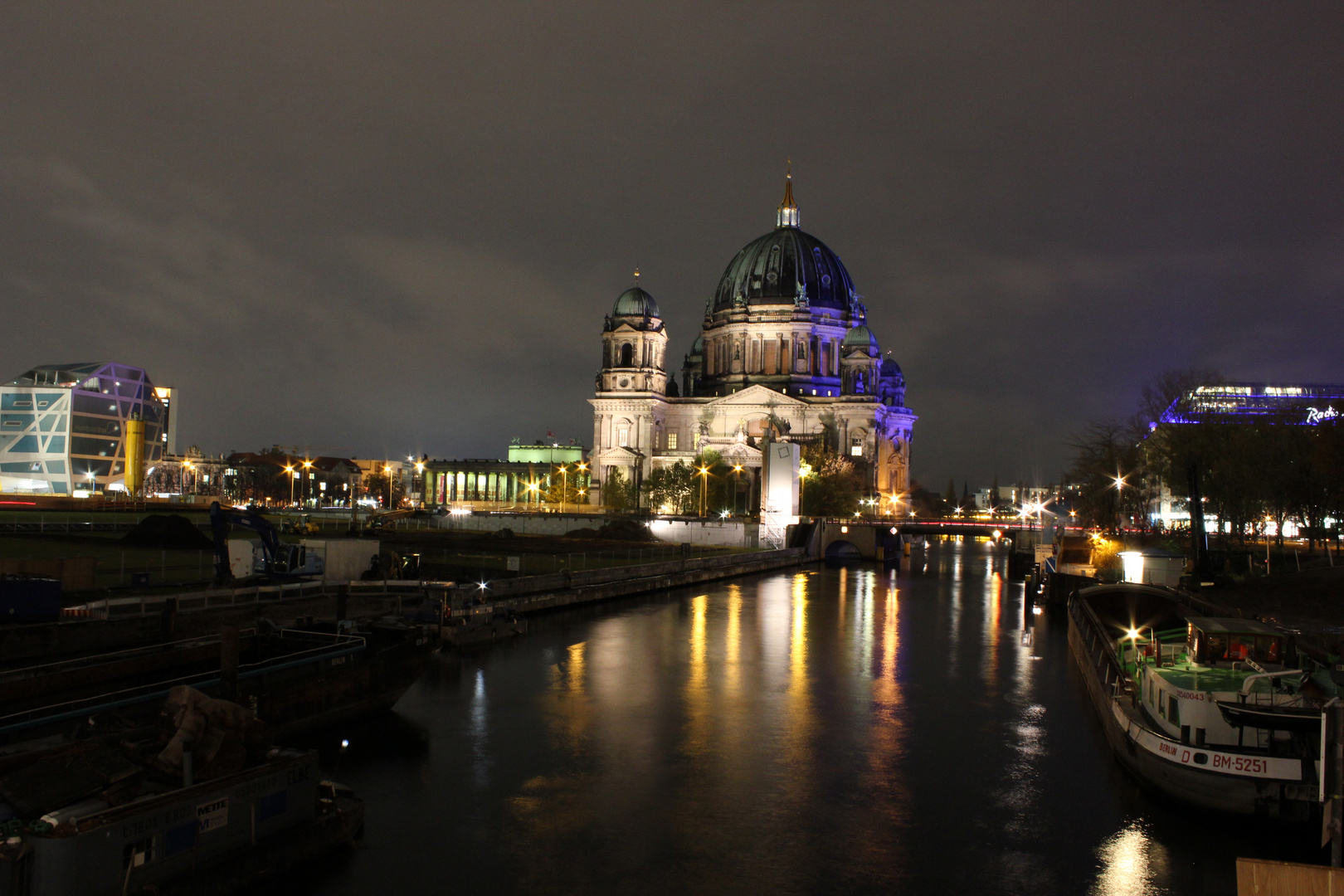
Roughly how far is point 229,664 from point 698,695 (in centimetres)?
1587

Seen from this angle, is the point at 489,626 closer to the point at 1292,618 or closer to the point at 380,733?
the point at 380,733

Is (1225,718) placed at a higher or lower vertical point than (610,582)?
higher

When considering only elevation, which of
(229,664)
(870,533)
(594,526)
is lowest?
(229,664)

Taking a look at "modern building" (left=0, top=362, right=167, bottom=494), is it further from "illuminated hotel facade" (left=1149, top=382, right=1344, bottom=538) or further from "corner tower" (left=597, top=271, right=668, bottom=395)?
"illuminated hotel facade" (left=1149, top=382, right=1344, bottom=538)

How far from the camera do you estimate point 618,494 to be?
124 m

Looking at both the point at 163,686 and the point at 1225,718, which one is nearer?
the point at 1225,718

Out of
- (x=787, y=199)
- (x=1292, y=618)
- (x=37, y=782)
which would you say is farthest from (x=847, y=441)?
(x=37, y=782)

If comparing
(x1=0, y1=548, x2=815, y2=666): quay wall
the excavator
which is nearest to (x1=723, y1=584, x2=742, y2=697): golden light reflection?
(x1=0, y1=548, x2=815, y2=666): quay wall

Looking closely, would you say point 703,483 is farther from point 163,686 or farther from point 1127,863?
point 1127,863

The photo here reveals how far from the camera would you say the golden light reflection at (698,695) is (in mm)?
27203

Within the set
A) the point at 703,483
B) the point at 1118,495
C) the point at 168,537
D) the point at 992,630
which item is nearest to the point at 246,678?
the point at 168,537

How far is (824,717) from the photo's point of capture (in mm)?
30672

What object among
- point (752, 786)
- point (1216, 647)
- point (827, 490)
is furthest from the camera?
point (827, 490)

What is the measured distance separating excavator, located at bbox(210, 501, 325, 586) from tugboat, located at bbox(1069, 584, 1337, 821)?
2922cm
